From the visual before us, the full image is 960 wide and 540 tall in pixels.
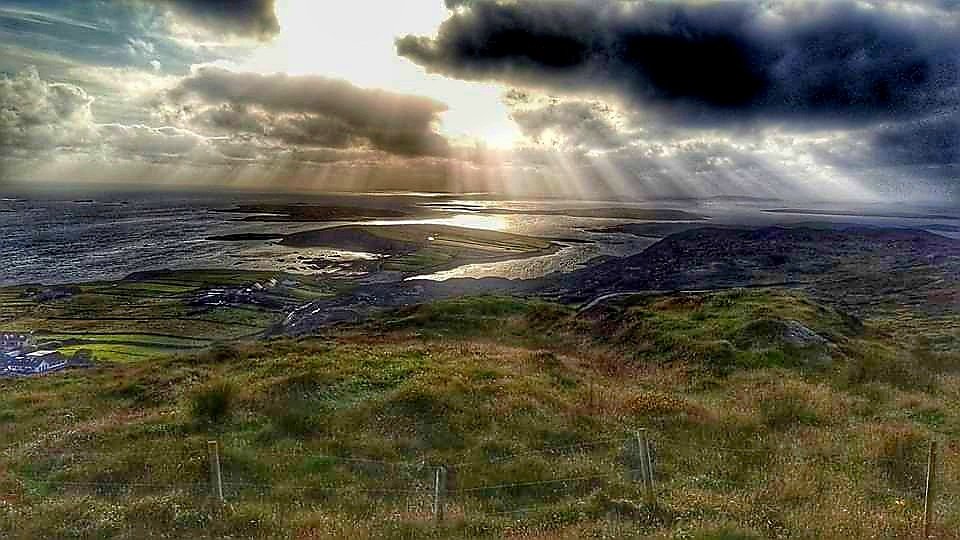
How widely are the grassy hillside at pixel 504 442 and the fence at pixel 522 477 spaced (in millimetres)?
90

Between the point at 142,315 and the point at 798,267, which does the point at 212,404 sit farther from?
the point at 798,267

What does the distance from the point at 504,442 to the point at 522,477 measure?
2684 millimetres

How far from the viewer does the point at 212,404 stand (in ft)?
71.3

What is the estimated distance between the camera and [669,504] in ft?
41.2

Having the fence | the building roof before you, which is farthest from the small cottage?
the fence

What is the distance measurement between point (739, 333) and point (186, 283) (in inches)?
3737

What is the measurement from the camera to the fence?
13.3 meters

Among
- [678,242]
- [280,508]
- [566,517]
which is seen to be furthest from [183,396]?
[678,242]

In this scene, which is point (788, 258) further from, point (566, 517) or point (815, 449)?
point (566, 517)

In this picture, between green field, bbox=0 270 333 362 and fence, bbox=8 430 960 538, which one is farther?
green field, bbox=0 270 333 362

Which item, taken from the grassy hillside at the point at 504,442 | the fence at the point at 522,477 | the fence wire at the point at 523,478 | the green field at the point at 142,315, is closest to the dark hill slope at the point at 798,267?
the green field at the point at 142,315

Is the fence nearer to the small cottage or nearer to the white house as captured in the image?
the small cottage

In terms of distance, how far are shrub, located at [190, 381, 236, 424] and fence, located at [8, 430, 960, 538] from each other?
3.04 metres

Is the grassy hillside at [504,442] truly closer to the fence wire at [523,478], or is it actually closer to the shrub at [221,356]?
the fence wire at [523,478]
